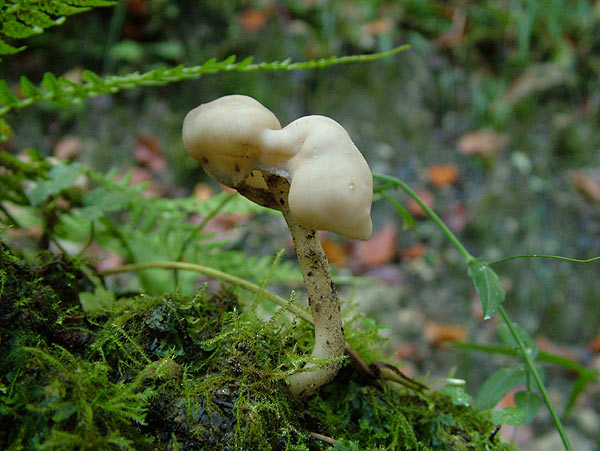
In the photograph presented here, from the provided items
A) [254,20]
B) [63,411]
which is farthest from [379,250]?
[63,411]

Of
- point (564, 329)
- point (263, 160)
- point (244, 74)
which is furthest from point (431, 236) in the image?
point (263, 160)

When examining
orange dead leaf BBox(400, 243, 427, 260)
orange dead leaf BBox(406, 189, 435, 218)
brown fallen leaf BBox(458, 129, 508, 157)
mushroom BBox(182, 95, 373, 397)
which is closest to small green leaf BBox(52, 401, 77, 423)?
mushroom BBox(182, 95, 373, 397)

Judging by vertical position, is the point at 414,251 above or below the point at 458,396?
below

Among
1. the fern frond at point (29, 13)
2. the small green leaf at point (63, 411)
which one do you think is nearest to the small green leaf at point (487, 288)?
the small green leaf at point (63, 411)

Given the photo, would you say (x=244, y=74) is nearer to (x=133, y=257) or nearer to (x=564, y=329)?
(x=133, y=257)

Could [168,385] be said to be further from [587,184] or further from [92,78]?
[587,184]

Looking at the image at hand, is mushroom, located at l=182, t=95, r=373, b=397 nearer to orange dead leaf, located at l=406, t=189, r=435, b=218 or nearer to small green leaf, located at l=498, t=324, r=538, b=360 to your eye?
small green leaf, located at l=498, t=324, r=538, b=360
